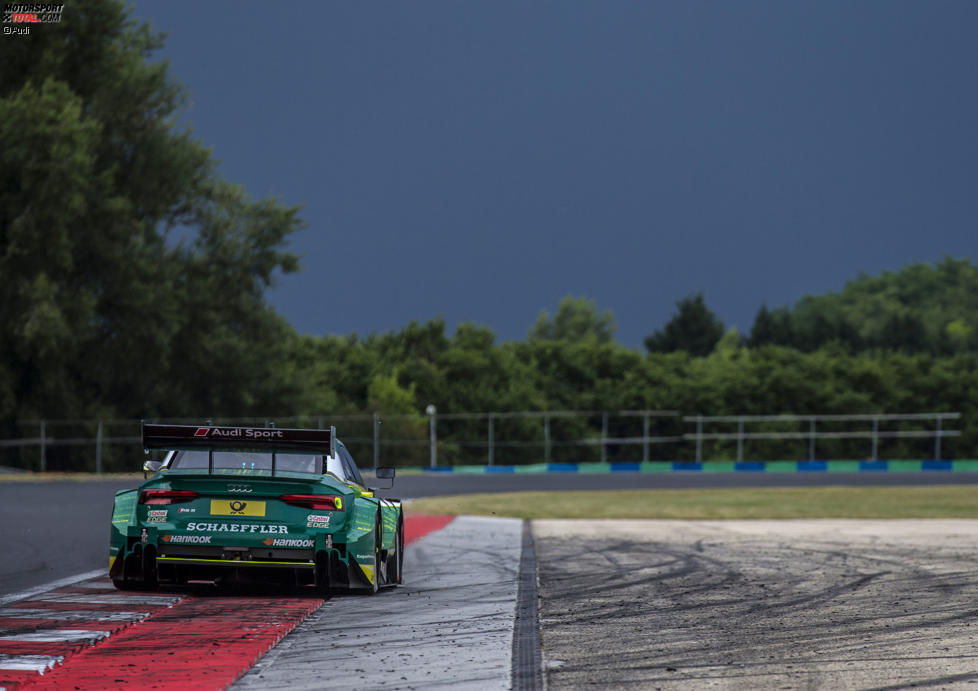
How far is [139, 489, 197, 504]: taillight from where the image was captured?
369 inches

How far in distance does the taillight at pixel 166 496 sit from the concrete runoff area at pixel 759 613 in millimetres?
2649

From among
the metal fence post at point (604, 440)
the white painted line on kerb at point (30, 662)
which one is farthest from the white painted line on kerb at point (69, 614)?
the metal fence post at point (604, 440)

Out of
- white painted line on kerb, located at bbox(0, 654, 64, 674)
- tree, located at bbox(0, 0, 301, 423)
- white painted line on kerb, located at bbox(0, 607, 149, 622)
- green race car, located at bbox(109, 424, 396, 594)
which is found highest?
tree, located at bbox(0, 0, 301, 423)

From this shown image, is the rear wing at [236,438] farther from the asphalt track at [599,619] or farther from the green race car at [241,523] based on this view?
the asphalt track at [599,619]

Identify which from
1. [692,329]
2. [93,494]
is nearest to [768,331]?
[692,329]

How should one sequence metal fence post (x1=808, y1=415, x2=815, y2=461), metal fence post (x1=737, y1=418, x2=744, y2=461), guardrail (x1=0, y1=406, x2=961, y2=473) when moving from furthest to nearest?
1. metal fence post (x1=808, y1=415, x2=815, y2=461)
2. metal fence post (x1=737, y1=418, x2=744, y2=461)
3. guardrail (x1=0, y1=406, x2=961, y2=473)

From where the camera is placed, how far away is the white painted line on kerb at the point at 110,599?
30.6 feet

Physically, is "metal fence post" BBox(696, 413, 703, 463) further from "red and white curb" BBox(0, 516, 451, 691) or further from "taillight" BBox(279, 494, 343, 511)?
"red and white curb" BBox(0, 516, 451, 691)

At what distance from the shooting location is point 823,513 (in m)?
25.3

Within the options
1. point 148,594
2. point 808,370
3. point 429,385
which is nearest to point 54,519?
point 148,594

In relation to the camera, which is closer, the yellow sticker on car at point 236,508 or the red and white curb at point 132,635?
the red and white curb at point 132,635

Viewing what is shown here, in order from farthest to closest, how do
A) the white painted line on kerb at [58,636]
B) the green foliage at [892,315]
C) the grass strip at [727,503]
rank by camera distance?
the green foliage at [892,315]
the grass strip at [727,503]
the white painted line on kerb at [58,636]

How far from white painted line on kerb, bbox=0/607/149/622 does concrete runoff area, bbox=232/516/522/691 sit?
115 centimetres

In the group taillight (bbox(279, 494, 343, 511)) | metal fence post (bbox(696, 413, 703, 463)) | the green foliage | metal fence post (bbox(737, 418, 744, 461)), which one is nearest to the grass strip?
metal fence post (bbox(696, 413, 703, 463))
